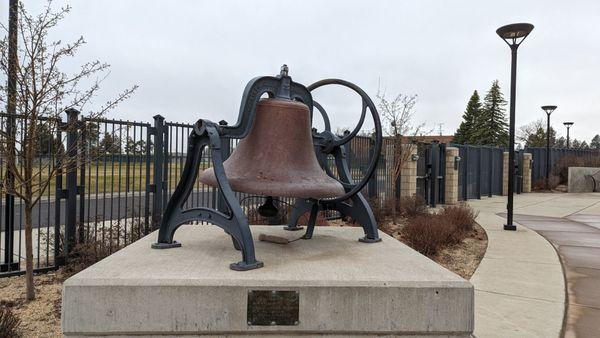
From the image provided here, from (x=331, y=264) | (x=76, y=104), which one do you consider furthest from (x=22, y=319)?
(x=331, y=264)

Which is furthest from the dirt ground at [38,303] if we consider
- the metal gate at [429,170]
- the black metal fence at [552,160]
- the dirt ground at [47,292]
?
the black metal fence at [552,160]

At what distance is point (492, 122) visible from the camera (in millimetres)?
50219

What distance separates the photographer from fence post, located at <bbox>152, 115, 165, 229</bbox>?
6812 millimetres

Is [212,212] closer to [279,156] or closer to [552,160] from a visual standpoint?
[279,156]

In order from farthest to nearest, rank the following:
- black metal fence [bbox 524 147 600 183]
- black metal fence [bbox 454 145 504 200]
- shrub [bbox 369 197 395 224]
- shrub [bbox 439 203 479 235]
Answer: black metal fence [bbox 524 147 600 183] → black metal fence [bbox 454 145 504 200] → shrub [bbox 369 197 395 224] → shrub [bbox 439 203 479 235]

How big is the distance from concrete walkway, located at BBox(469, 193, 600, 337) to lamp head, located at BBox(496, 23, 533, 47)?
3.99 m

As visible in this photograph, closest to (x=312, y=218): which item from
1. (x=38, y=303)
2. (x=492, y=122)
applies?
(x=38, y=303)

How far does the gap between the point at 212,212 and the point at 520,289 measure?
3.60 meters

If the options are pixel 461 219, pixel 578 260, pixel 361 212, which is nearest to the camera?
pixel 361 212

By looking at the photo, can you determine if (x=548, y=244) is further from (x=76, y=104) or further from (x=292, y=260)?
(x=76, y=104)

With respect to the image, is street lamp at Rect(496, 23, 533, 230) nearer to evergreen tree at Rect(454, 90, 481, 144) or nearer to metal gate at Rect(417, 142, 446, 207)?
metal gate at Rect(417, 142, 446, 207)

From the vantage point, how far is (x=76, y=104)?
5.23m

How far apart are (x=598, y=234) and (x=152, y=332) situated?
29.0 ft

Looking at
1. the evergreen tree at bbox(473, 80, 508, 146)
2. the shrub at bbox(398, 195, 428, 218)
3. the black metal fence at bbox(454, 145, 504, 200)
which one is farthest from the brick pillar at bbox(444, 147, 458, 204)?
the evergreen tree at bbox(473, 80, 508, 146)
